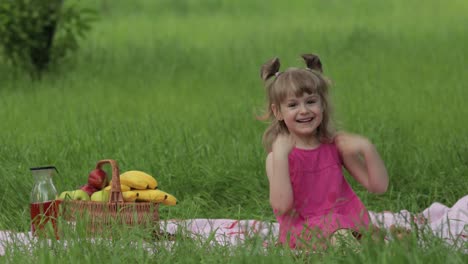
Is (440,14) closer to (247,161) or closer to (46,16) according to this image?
(46,16)

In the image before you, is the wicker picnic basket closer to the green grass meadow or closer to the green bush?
the green grass meadow

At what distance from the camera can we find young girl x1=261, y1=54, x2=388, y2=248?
4691 millimetres

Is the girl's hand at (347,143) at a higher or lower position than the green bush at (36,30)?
lower

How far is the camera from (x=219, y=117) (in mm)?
8094

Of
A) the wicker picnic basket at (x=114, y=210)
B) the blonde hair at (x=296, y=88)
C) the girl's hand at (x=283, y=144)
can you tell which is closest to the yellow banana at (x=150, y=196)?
the wicker picnic basket at (x=114, y=210)

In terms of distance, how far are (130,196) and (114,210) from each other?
257mm

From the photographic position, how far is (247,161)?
6.50 meters

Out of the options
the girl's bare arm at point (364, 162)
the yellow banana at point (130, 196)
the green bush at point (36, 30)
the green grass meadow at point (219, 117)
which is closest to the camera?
the green grass meadow at point (219, 117)

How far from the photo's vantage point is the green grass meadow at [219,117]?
4.39 m

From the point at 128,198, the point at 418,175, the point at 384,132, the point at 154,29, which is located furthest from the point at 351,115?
the point at 154,29

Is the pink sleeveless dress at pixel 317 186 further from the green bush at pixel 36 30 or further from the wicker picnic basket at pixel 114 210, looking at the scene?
the green bush at pixel 36 30

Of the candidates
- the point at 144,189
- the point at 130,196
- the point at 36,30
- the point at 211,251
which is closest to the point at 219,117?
the point at 144,189

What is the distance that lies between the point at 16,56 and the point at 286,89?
7074 millimetres

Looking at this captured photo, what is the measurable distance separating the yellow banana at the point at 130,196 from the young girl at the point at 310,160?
77cm
